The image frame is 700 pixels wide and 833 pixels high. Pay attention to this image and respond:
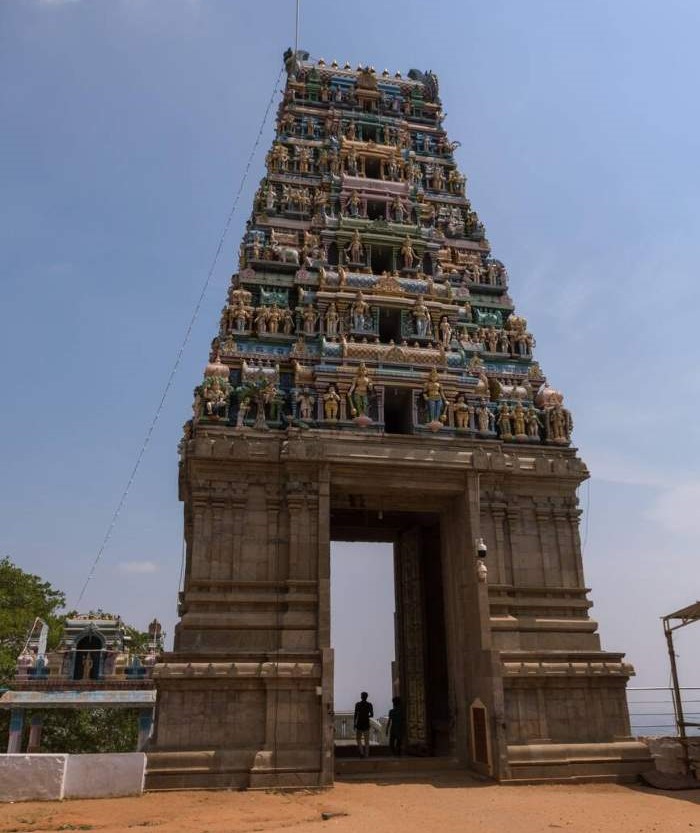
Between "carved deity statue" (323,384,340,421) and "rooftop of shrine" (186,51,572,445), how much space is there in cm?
4

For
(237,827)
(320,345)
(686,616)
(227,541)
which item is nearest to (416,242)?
(320,345)

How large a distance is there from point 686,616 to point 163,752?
14.1 metres

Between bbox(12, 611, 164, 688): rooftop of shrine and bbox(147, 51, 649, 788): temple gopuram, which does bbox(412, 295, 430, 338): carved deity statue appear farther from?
bbox(12, 611, 164, 688): rooftop of shrine

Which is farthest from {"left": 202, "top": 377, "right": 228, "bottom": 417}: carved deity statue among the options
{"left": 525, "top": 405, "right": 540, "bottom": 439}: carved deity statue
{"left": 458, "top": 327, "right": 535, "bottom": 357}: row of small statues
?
{"left": 525, "top": 405, "right": 540, "bottom": 439}: carved deity statue

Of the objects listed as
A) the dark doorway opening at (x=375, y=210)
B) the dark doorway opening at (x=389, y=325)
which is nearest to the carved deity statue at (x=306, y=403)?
the dark doorway opening at (x=389, y=325)

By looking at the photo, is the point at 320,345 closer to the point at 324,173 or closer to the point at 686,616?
the point at 324,173

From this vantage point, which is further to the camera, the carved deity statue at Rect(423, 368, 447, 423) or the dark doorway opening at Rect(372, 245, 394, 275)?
the dark doorway opening at Rect(372, 245, 394, 275)

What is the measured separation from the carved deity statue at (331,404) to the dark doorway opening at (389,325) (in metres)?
4.05

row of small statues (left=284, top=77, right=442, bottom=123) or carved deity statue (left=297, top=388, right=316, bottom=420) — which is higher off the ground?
row of small statues (left=284, top=77, right=442, bottom=123)

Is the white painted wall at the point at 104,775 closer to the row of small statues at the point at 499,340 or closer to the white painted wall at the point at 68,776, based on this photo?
the white painted wall at the point at 68,776

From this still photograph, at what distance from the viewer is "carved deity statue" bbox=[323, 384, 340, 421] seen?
2203 centimetres

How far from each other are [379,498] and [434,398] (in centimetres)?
364

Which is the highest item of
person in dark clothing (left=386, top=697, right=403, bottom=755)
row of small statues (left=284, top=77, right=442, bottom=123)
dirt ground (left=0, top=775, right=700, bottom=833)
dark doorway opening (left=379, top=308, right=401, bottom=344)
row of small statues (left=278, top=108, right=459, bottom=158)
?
row of small statues (left=284, top=77, right=442, bottom=123)

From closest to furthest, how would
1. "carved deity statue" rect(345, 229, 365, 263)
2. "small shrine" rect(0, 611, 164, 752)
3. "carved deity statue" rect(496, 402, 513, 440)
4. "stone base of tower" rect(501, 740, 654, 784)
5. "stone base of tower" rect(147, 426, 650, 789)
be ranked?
"stone base of tower" rect(147, 426, 650, 789) < "stone base of tower" rect(501, 740, 654, 784) < "carved deity statue" rect(496, 402, 513, 440) < "carved deity statue" rect(345, 229, 365, 263) < "small shrine" rect(0, 611, 164, 752)
